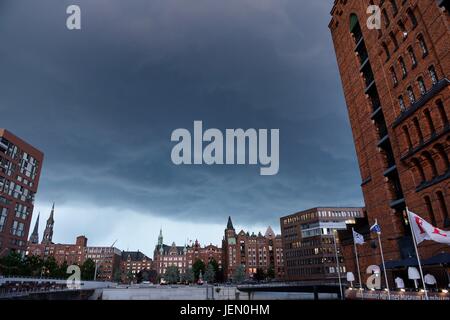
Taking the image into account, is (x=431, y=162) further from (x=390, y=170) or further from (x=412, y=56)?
(x=412, y=56)

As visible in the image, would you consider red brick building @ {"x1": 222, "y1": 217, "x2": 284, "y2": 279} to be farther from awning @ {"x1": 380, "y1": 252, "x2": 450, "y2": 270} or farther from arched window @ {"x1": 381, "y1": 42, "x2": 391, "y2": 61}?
arched window @ {"x1": 381, "y1": 42, "x2": 391, "y2": 61}

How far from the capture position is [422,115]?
109 feet

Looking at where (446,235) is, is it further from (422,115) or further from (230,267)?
(230,267)

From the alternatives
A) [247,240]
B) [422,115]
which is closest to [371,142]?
[422,115]

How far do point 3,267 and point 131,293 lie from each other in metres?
32.0

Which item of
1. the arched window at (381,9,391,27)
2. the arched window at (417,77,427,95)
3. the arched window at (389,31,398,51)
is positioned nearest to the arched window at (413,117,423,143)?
the arched window at (417,77,427,95)

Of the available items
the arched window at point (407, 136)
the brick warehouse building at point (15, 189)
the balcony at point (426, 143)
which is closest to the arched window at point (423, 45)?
the arched window at point (407, 136)

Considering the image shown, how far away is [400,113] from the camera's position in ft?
124

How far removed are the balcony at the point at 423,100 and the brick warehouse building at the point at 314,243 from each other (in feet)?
282

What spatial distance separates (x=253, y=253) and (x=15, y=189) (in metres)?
130

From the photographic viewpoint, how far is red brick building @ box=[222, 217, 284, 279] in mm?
174250

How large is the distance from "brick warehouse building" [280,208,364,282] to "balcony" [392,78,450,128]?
8606cm

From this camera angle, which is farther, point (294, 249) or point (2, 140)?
point (294, 249)

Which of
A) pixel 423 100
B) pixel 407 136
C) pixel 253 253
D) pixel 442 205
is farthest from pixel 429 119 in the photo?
pixel 253 253
